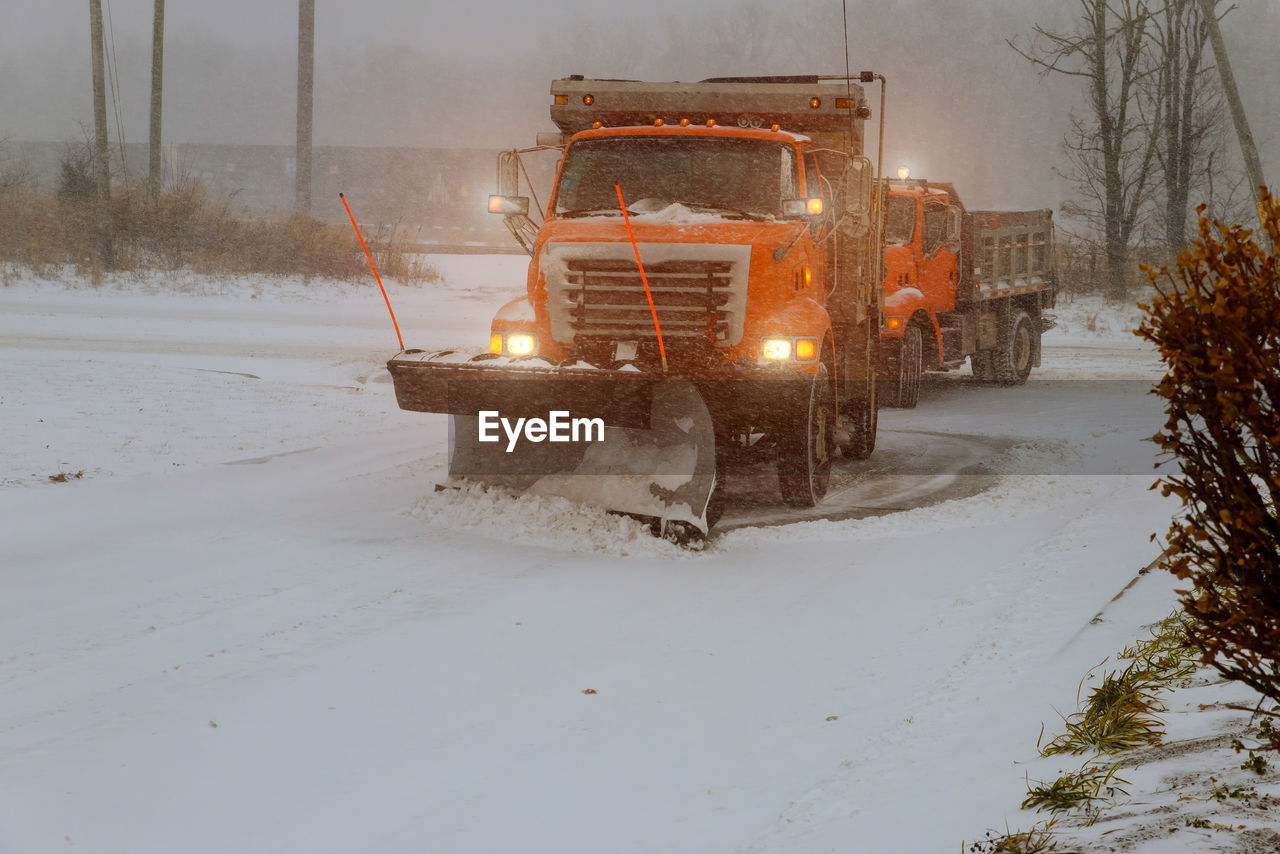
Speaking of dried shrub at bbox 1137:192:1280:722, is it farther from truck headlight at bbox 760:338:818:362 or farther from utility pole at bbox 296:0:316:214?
utility pole at bbox 296:0:316:214

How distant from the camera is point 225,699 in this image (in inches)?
198

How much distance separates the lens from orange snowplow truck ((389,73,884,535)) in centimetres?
793

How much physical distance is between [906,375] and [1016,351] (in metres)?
4.28

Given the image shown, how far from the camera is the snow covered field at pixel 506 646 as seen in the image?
4.12 m

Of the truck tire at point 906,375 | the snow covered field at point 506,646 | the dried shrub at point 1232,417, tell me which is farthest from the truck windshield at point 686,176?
the dried shrub at point 1232,417

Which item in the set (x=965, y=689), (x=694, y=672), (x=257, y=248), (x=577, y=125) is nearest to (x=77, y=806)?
(x=694, y=672)

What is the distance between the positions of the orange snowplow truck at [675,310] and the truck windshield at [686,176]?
0.01 metres

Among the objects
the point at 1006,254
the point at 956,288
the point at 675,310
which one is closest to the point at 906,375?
the point at 956,288

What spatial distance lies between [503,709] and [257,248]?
1007 inches

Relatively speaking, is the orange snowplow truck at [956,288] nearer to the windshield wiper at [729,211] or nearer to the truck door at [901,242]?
the truck door at [901,242]

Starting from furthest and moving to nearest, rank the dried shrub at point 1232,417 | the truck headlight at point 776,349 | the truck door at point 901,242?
the truck door at point 901,242 → the truck headlight at point 776,349 → the dried shrub at point 1232,417

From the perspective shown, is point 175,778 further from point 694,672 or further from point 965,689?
point 965,689

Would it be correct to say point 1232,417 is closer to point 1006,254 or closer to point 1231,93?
point 1006,254

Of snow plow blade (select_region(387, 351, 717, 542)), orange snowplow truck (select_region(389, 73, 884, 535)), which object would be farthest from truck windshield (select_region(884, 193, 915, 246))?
snow plow blade (select_region(387, 351, 717, 542))
